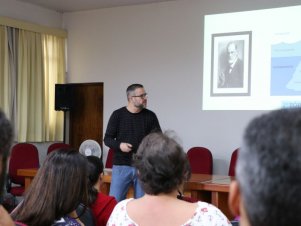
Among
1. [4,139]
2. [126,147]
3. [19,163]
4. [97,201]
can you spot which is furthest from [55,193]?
[19,163]

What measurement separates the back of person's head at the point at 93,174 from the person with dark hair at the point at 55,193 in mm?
438

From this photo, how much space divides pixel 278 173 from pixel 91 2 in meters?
6.42

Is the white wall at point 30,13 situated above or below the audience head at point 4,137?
above

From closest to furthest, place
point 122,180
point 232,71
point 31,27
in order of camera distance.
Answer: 1. point 122,180
2. point 232,71
3. point 31,27

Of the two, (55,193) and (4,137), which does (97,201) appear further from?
(4,137)

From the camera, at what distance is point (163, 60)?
6430 millimetres

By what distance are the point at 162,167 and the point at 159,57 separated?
4878 millimetres

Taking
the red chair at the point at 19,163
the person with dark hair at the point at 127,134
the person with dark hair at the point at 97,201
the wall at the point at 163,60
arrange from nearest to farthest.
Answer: the person with dark hair at the point at 97,201 → the person with dark hair at the point at 127,134 → the red chair at the point at 19,163 → the wall at the point at 163,60

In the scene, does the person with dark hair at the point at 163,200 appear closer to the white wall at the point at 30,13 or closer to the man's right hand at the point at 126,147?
the man's right hand at the point at 126,147

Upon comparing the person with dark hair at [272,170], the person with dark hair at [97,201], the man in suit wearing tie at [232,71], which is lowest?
the person with dark hair at [97,201]

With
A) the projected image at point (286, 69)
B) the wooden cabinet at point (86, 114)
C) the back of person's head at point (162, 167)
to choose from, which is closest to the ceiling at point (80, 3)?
the wooden cabinet at point (86, 114)

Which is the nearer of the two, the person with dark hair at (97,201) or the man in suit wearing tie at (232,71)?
the person with dark hair at (97,201)

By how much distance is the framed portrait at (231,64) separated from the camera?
5629 millimetres

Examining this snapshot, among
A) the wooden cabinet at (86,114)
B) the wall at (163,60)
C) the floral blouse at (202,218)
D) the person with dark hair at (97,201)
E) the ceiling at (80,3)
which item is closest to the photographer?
the floral blouse at (202,218)
